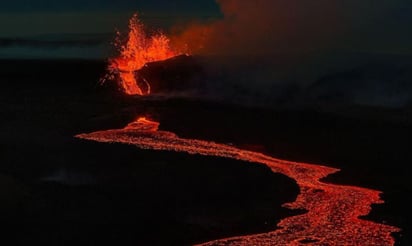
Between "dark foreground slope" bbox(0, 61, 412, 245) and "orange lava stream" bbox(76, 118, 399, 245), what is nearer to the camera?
"orange lava stream" bbox(76, 118, 399, 245)

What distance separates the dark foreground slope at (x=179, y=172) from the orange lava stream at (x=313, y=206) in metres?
0.62

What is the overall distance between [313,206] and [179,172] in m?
7.58

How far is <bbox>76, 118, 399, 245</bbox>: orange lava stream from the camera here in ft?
72.6

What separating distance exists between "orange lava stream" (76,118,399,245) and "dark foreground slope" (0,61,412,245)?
620mm

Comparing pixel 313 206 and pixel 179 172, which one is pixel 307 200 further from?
pixel 179 172

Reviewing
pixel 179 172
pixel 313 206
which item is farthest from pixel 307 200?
pixel 179 172

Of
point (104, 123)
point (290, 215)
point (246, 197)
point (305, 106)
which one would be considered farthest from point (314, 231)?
point (305, 106)

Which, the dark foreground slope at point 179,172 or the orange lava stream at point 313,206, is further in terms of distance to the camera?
the dark foreground slope at point 179,172

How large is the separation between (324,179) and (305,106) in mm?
27223

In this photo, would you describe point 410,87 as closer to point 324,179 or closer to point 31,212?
point 324,179

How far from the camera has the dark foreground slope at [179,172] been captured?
23484 mm

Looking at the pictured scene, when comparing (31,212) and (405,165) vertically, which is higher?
(405,165)

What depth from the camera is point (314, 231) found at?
22969mm

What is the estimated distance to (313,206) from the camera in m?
26.4
